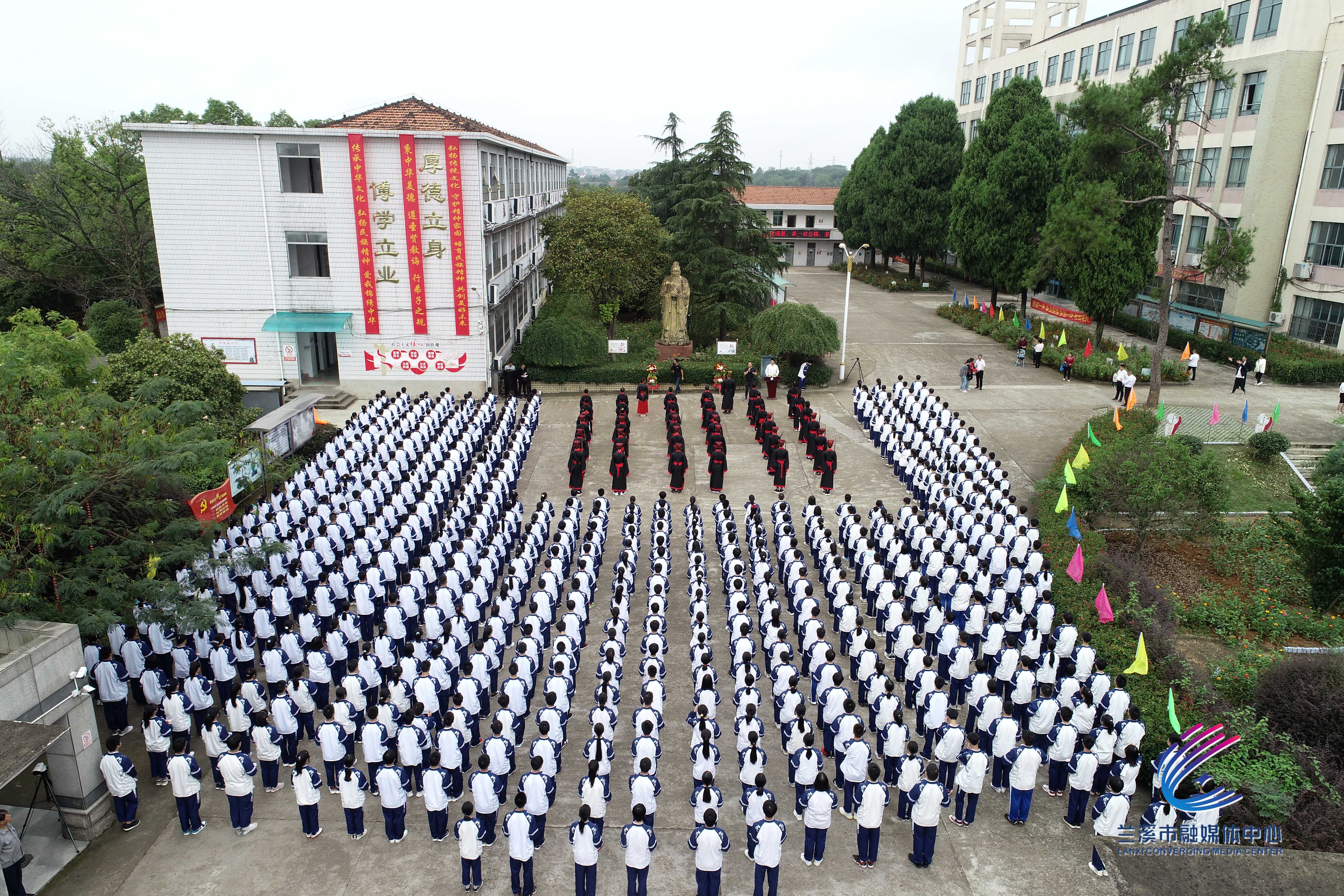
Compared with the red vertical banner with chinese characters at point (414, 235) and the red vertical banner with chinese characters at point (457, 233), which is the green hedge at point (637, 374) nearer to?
the red vertical banner with chinese characters at point (457, 233)

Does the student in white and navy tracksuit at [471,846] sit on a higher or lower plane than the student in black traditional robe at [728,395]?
lower

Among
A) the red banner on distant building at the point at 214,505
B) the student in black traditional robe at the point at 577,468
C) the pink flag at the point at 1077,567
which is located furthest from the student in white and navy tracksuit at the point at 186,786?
the pink flag at the point at 1077,567

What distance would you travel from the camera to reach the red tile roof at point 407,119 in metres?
22.3

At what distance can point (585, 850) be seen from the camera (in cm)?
622

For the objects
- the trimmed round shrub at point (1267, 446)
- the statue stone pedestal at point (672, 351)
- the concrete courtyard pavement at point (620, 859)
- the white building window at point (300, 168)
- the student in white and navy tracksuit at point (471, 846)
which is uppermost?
the white building window at point (300, 168)

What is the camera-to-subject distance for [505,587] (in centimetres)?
965

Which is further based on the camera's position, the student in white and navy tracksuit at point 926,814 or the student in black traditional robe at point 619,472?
the student in black traditional robe at point 619,472

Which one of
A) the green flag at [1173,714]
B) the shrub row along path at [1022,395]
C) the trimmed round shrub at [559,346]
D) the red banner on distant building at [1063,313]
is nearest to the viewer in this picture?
the green flag at [1173,714]

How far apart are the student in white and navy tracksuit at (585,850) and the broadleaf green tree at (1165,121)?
18.1 m

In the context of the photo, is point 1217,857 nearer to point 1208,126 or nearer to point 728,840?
point 728,840

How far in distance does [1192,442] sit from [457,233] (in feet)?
54.7

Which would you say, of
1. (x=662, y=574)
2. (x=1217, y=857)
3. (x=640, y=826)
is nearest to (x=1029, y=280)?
(x=662, y=574)

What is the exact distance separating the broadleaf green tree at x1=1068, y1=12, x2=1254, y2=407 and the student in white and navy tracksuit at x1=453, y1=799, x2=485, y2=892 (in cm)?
1864

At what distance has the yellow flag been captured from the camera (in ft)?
27.9
